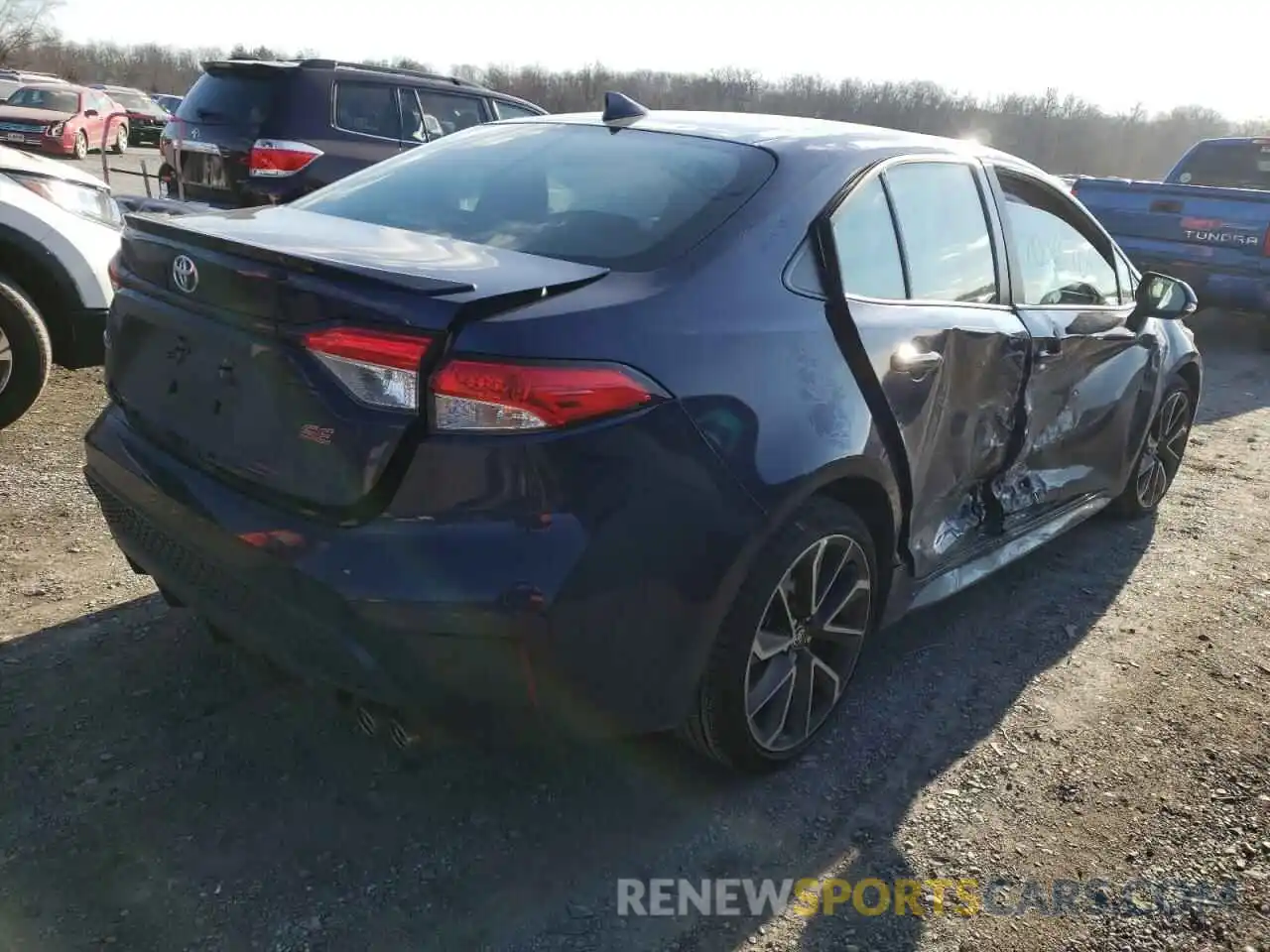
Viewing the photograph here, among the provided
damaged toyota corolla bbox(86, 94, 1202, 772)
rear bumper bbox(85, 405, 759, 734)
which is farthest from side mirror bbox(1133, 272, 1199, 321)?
rear bumper bbox(85, 405, 759, 734)

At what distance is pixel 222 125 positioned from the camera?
7.24 meters

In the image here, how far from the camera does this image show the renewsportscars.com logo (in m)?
2.29

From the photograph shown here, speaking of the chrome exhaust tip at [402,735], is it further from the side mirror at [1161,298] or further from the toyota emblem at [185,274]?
the side mirror at [1161,298]

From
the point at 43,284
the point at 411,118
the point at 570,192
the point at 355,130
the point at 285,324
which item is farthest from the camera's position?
the point at 411,118

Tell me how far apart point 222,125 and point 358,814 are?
6255 mm

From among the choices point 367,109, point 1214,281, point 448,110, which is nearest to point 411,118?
point 367,109

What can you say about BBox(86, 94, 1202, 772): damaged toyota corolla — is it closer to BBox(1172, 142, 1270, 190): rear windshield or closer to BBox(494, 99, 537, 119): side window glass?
BBox(494, 99, 537, 119): side window glass

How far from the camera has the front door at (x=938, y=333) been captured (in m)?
2.72

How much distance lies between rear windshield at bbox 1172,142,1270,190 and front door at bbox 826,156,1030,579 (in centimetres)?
891

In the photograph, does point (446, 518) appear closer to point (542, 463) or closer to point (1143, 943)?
point (542, 463)

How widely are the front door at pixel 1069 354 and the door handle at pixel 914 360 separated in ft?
2.29

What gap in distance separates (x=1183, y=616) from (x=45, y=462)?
476 cm

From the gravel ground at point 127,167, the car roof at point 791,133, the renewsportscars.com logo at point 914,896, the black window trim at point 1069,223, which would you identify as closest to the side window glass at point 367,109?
the car roof at point 791,133

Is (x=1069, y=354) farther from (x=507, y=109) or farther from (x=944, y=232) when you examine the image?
(x=507, y=109)
